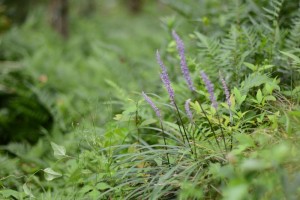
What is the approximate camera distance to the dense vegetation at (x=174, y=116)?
1474 millimetres

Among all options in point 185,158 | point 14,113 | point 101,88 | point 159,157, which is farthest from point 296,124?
point 14,113

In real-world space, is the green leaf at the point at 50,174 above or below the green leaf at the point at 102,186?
below

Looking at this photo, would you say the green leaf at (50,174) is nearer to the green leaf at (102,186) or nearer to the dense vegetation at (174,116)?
the dense vegetation at (174,116)

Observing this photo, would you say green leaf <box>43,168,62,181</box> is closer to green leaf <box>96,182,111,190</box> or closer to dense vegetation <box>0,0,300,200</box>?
dense vegetation <box>0,0,300,200</box>

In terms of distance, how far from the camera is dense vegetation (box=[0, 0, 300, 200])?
1474 millimetres

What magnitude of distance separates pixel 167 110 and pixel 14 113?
2.36m

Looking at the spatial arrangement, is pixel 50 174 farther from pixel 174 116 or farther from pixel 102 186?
pixel 174 116

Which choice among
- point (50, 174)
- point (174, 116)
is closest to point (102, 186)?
point (50, 174)

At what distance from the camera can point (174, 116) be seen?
A: 2.33m

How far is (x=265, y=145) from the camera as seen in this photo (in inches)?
57.9

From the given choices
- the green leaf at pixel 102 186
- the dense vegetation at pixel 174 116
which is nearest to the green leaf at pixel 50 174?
the dense vegetation at pixel 174 116

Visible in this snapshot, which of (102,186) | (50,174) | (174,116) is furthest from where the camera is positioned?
(174,116)

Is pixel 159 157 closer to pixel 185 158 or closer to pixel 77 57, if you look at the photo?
pixel 185 158

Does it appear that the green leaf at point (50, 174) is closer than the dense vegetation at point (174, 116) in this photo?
No
